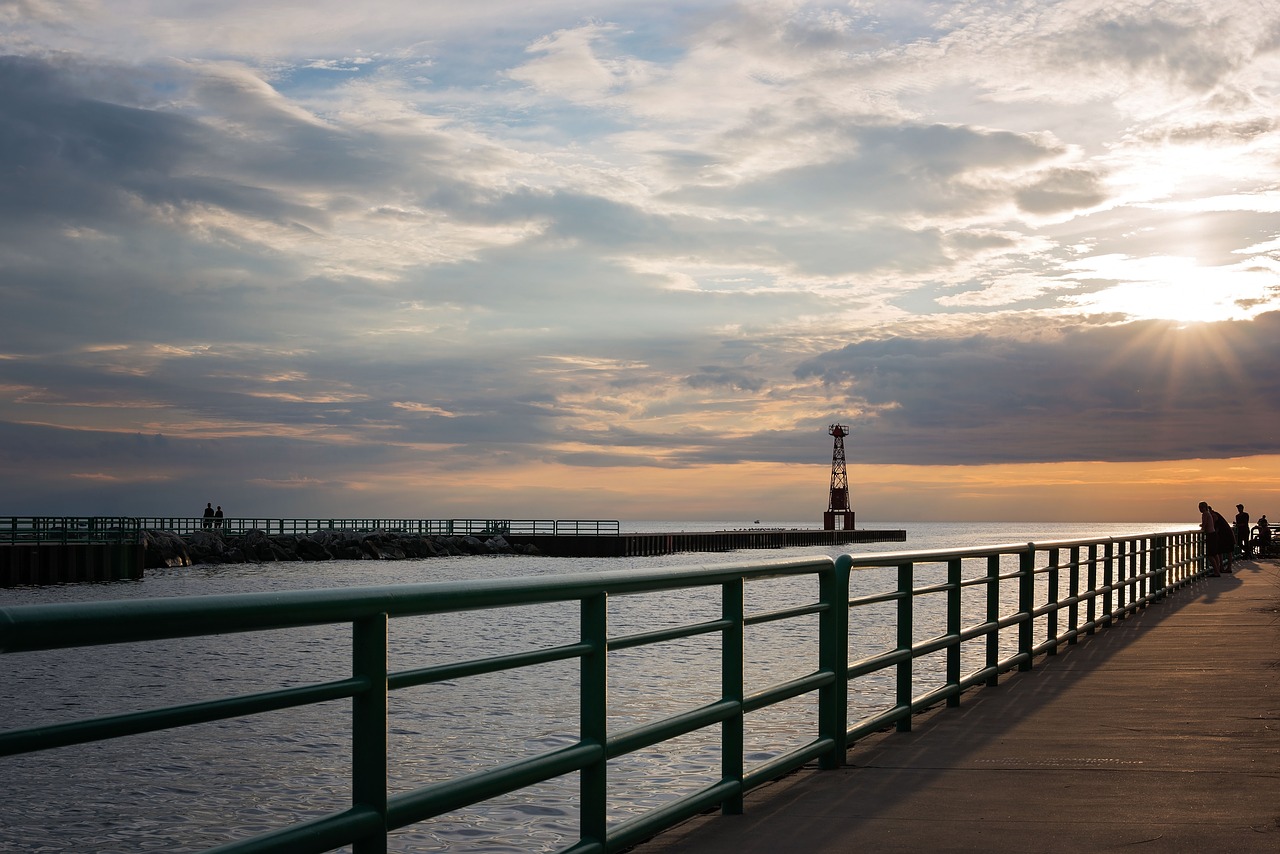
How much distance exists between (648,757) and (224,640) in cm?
2368

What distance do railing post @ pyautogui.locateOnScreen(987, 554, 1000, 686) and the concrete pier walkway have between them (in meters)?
0.20

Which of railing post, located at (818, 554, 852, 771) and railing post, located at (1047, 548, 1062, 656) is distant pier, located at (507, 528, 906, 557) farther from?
railing post, located at (818, 554, 852, 771)

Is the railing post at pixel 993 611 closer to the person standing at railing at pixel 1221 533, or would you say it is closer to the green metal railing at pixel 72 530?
the person standing at railing at pixel 1221 533

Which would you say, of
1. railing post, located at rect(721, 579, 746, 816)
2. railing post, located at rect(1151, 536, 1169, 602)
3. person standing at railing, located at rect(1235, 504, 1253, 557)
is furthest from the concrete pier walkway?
person standing at railing, located at rect(1235, 504, 1253, 557)

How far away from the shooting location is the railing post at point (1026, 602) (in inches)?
462

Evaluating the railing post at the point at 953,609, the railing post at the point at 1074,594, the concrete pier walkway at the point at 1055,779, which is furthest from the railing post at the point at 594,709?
the railing post at the point at 1074,594

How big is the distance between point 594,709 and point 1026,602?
812 centimetres

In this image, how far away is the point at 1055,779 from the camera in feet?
23.1

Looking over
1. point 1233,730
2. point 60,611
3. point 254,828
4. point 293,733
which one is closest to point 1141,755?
point 1233,730

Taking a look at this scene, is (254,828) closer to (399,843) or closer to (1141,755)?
(399,843)

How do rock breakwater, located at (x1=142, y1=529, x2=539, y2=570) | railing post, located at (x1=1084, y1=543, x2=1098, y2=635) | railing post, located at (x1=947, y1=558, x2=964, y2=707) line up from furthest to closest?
rock breakwater, located at (x1=142, y1=529, x2=539, y2=570) < railing post, located at (x1=1084, y1=543, x2=1098, y2=635) < railing post, located at (x1=947, y1=558, x2=964, y2=707)

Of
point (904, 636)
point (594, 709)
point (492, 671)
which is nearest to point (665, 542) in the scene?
point (904, 636)

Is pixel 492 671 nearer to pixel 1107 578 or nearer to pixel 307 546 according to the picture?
pixel 1107 578

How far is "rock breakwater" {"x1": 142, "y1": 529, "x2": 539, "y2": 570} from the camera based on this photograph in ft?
222
